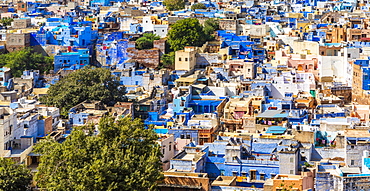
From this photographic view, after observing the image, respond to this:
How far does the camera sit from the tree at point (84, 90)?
120 ft

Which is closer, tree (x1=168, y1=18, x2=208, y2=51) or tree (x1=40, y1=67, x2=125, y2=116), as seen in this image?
tree (x1=40, y1=67, x2=125, y2=116)

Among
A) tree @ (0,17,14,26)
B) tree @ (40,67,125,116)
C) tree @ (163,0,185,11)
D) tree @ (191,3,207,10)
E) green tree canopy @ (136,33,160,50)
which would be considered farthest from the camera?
tree @ (163,0,185,11)

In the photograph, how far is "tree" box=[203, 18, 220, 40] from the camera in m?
48.9

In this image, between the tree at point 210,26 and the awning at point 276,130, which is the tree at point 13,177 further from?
the tree at point 210,26

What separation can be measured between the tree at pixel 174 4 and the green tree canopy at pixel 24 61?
20.4 meters

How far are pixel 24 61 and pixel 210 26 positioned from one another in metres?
12.1

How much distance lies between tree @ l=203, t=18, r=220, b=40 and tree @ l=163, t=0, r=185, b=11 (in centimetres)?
1382

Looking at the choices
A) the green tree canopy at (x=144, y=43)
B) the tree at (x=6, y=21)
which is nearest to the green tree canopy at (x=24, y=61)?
the green tree canopy at (x=144, y=43)

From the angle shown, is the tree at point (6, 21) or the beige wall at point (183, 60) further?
the tree at point (6, 21)

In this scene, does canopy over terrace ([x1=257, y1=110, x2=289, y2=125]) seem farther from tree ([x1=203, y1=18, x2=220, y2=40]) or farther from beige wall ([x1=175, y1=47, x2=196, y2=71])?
tree ([x1=203, y1=18, x2=220, y2=40])

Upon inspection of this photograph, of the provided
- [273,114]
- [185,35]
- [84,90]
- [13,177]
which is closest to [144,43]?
[185,35]

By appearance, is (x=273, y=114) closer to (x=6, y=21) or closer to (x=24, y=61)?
(x=24, y=61)

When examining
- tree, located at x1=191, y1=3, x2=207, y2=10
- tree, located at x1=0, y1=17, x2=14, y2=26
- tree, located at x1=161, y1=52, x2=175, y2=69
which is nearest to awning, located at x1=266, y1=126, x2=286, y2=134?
tree, located at x1=161, y1=52, x2=175, y2=69

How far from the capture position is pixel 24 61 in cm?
4538
